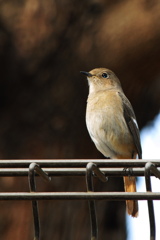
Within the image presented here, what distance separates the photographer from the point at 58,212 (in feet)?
16.4

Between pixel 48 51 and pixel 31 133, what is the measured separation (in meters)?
0.67

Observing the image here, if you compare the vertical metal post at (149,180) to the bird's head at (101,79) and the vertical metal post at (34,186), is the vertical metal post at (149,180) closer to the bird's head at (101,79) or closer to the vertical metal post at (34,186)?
the vertical metal post at (34,186)

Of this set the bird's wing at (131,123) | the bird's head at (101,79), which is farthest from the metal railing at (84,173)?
the bird's head at (101,79)

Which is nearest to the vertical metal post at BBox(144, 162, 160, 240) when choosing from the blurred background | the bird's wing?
the bird's wing

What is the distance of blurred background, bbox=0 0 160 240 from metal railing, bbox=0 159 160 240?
323 cm

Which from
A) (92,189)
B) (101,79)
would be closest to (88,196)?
(92,189)

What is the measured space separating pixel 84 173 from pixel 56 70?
3.51m

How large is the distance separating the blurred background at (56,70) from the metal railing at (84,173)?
323 centimetres

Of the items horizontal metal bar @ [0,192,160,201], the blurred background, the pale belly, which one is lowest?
horizontal metal bar @ [0,192,160,201]

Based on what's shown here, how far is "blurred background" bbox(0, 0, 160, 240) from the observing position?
4852 mm

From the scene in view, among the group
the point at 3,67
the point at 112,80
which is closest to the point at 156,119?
the point at 112,80

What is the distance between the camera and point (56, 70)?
16.5 feet

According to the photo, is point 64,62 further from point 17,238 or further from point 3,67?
point 17,238

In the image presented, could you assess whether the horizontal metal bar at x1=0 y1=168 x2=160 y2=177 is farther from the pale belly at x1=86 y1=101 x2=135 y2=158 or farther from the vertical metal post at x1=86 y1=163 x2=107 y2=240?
the pale belly at x1=86 y1=101 x2=135 y2=158
